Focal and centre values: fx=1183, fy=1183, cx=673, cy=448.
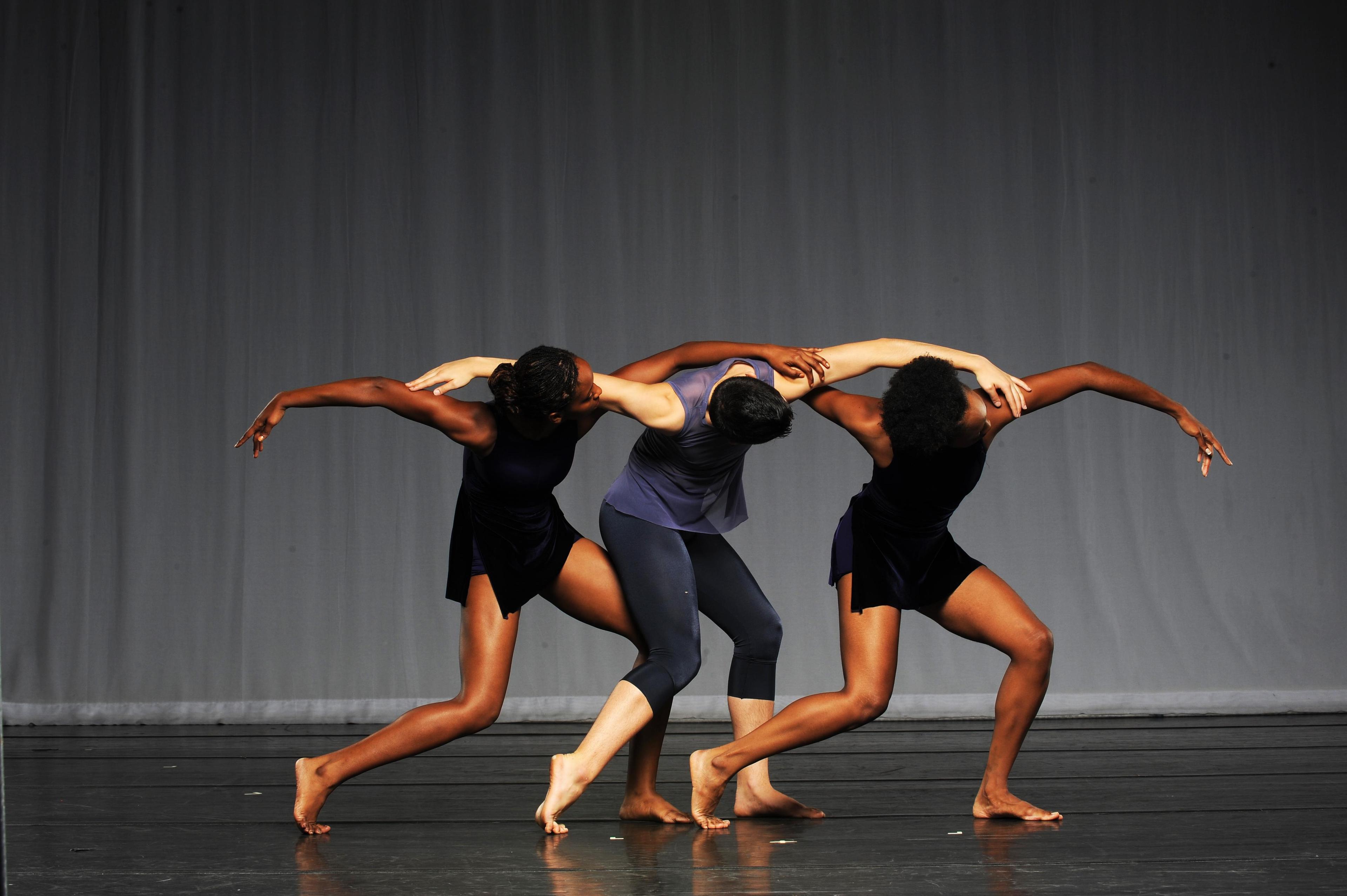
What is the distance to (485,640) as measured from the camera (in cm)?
234

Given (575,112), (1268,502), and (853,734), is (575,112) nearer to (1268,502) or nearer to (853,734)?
(853,734)

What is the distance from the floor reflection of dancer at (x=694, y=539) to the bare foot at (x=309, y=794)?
1.48ft

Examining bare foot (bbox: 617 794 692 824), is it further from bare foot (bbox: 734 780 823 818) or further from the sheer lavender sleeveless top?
the sheer lavender sleeveless top

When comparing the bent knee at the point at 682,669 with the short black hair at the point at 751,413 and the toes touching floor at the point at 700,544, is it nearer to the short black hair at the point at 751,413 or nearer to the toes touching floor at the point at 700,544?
the toes touching floor at the point at 700,544

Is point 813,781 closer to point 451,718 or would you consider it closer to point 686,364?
point 451,718

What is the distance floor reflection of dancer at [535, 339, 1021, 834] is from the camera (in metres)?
2.20

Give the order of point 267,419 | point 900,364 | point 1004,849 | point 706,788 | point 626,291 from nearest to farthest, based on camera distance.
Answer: point 1004,849 → point 267,419 → point 706,788 → point 900,364 → point 626,291

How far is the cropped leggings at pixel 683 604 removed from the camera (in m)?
2.31

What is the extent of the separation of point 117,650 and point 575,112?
2642 millimetres

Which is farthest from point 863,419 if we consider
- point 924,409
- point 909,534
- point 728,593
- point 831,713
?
point 831,713

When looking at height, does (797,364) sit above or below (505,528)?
above

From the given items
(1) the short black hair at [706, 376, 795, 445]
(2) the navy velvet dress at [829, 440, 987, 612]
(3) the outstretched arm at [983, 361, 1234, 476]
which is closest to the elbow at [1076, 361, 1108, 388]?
(3) the outstretched arm at [983, 361, 1234, 476]

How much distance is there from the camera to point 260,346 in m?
4.44

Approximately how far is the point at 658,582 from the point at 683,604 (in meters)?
0.07
